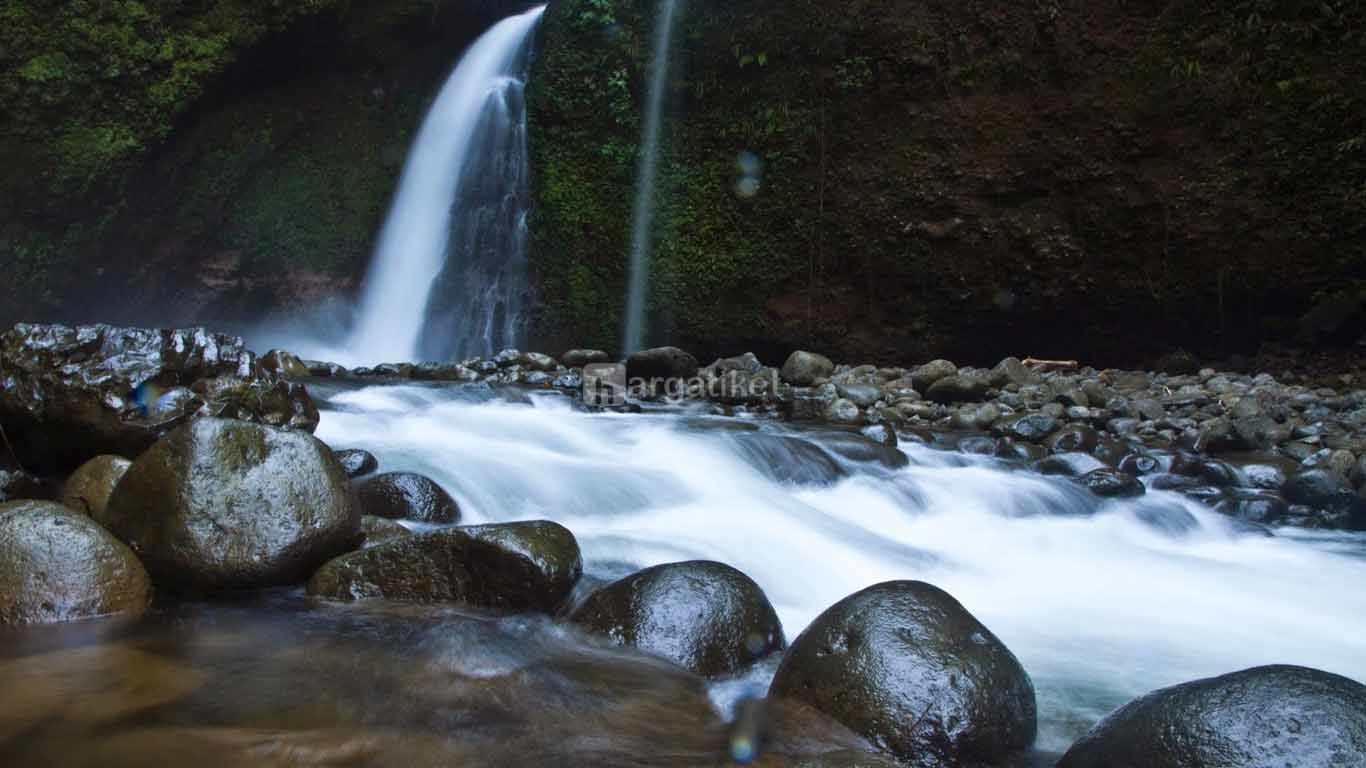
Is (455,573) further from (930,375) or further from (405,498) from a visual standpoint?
(930,375)

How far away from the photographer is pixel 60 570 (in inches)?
119

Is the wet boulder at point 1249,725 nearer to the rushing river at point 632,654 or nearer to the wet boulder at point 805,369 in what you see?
the rushing river at point 632,654

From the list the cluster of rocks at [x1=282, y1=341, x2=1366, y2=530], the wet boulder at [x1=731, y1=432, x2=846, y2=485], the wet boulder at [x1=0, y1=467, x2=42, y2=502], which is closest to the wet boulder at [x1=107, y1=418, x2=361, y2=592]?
the wet boulder at [x1=0, y1=467, x2=42, y2=502]

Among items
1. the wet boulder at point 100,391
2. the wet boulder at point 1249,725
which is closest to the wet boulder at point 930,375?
the wet boulder at point 100,391

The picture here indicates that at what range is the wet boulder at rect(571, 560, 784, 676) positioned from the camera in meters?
2.96

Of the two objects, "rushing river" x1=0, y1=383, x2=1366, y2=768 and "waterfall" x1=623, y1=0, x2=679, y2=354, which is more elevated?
"waterfall" x1=623, y1=0, x2=679, y2=354

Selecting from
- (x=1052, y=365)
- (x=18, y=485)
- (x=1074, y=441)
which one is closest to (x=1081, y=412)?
(x=1074, y=441)

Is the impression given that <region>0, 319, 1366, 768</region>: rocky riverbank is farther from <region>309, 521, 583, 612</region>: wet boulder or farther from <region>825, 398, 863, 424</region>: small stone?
<region>825, 398, 863, 424</region>: small stone

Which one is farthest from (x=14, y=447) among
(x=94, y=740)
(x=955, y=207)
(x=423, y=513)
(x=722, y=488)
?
(x=955, y=207)

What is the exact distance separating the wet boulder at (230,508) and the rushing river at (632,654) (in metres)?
0.15

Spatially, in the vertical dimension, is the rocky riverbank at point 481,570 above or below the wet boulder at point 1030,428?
below

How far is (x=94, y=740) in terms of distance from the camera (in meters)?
2.12

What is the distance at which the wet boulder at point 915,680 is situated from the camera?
94.0 inches

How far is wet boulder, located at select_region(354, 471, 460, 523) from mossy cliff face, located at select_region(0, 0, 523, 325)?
9.36 m
